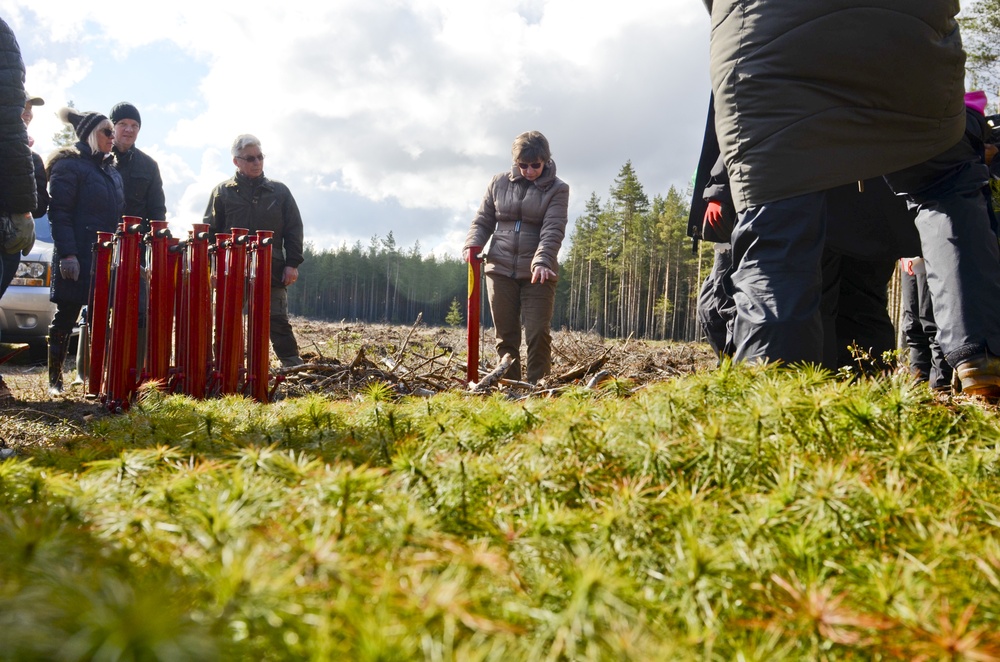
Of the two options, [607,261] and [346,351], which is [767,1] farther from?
[607,261]

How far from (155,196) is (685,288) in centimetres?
5497

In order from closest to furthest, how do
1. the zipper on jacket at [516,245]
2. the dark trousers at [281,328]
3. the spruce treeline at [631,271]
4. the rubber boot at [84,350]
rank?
the rubber boot at [84,350] < the zipper on jacket at [516,245] < the dark trousers at [281,328] < the spruce treeline at [631,271]

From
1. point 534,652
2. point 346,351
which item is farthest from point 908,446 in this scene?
point 346,351

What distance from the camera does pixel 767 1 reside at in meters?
2.36

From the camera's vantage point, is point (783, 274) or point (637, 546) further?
point (783, 274)

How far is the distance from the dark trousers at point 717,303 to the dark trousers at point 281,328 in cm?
511

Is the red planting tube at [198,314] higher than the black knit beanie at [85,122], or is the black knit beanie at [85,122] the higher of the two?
the black knit beanie at [85,122]

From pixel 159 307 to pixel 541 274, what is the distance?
306cm

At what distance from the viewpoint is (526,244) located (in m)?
5.93

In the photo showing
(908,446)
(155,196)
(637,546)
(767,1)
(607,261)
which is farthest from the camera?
(607,261)

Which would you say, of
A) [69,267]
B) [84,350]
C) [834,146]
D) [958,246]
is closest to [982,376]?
Answer: [958,246]

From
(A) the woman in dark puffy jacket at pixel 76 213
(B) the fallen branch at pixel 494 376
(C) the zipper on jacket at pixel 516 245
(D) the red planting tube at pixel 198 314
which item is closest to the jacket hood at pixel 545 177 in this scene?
(C) the zipper on jacket at pixel 516 245

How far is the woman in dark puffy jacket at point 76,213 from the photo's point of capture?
6004 mm

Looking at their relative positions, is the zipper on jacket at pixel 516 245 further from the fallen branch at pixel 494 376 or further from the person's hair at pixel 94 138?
the person's hair at pixel 94 138
